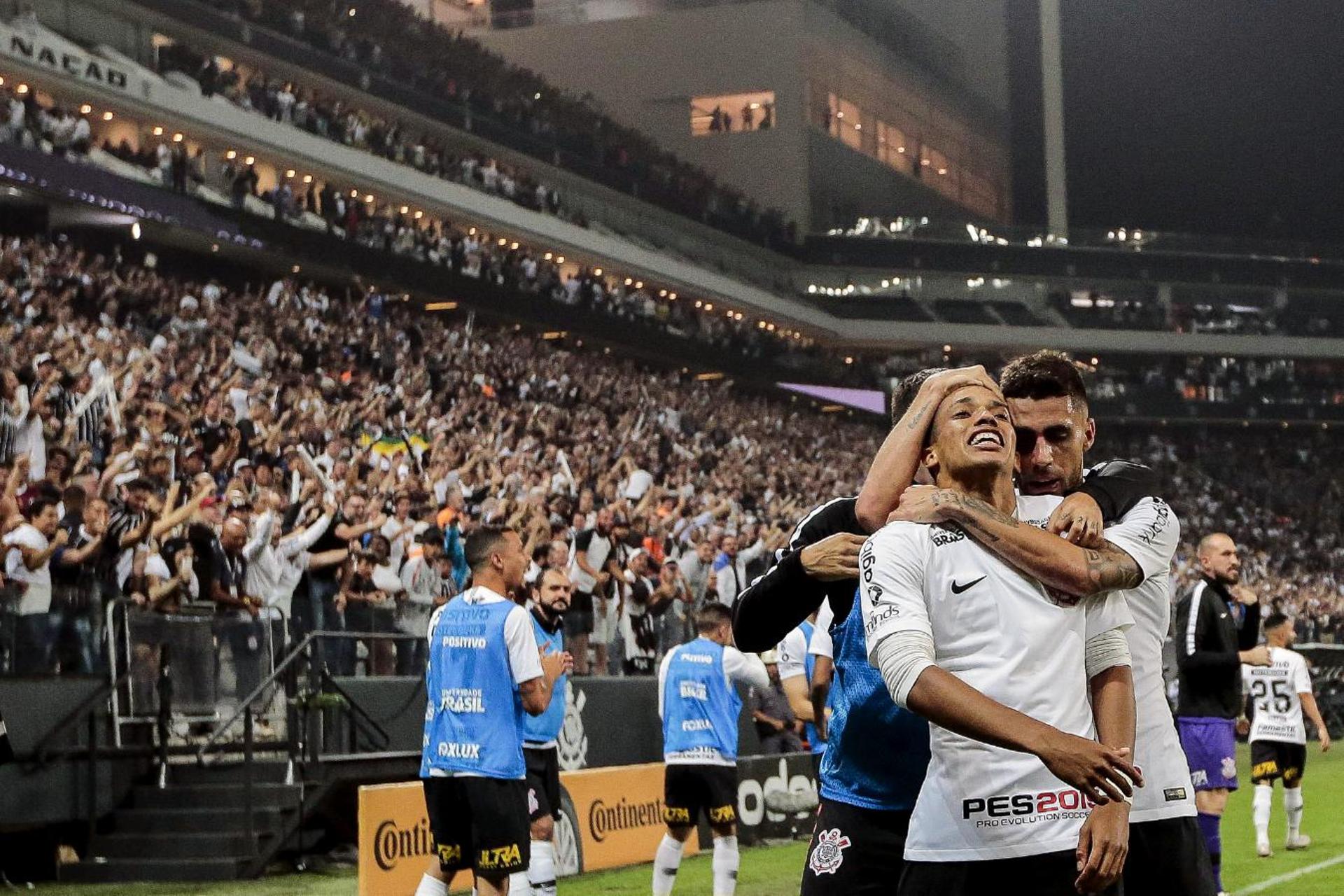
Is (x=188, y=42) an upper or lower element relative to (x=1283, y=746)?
upper

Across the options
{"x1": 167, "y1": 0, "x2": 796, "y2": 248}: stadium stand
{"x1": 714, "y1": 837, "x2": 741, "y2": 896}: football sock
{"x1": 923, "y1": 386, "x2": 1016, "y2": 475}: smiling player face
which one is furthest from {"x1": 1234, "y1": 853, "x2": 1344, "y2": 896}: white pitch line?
{"x1": 167, "y1": 0, "x2": 796, "y2": 248}: stadium stand

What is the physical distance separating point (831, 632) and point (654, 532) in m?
17.4

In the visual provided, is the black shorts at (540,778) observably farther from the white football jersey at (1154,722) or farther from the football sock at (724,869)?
the white football jersey at (1154,722)

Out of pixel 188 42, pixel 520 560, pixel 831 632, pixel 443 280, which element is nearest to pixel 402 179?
pixel 443 280

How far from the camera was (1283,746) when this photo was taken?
47.3 feet

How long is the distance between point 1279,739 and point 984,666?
12103 mm

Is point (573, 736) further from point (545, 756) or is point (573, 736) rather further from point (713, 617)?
point (545, 756)

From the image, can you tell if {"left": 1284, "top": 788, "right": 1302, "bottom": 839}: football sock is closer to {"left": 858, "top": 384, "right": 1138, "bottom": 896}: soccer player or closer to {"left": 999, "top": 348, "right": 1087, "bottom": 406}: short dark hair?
{"left": 999, "top": 348, "right": 1087, "bottom": 406}: short dark hair

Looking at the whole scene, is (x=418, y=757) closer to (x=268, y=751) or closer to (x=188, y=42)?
(x=268, y=751)

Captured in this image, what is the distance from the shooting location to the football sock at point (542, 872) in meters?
9.47

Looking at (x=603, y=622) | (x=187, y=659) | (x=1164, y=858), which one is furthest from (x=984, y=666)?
(x=603, y=622)

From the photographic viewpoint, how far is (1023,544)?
3441mm

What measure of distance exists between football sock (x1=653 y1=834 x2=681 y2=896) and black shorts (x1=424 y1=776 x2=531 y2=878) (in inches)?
112

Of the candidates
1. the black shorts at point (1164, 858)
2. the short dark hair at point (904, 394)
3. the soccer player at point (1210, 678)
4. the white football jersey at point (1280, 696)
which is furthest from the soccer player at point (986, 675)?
the white football jersey at point (1280, 696)
